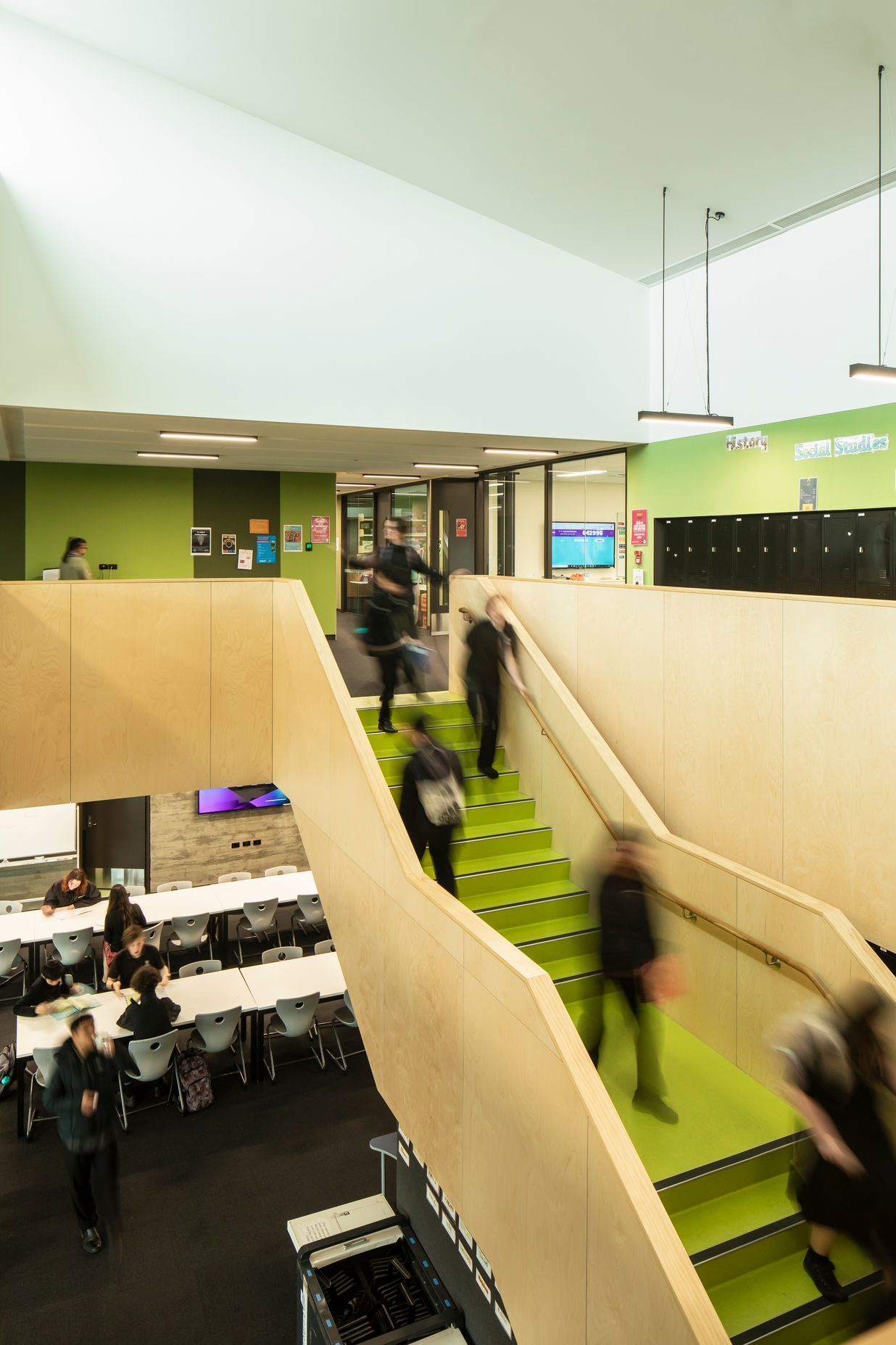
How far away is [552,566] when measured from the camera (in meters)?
13.5

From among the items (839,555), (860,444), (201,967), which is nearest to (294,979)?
(201,967)

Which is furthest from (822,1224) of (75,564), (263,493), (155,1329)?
(263,493)

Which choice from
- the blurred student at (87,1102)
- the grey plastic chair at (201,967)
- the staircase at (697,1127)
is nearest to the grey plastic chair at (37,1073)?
the blurred student at (87,1102)

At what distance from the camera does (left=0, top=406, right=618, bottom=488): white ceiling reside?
935cm

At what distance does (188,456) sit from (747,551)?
759 centimetres

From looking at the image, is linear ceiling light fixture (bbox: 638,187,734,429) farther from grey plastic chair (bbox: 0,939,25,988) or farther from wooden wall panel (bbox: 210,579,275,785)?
grey plastic chair (bbox: 0,939,25,988)

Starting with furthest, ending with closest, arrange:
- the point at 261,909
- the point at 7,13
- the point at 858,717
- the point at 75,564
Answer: the point at 261,909 → the point at 75,564 → the point at 7,13 → the point at 858,717

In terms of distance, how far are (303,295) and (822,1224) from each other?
892 centimetres

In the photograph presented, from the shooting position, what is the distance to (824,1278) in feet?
13.1

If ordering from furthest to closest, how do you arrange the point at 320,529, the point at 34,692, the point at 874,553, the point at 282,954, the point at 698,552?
the point at 320,529, the point at 282,954, the point at 698,552, the point at 874,553, the point at 34,692

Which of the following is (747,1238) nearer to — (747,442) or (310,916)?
(747,442)

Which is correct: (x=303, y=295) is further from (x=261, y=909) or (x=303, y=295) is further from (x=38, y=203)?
(x=261, y=909)

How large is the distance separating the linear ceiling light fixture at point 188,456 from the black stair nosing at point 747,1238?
10.9m

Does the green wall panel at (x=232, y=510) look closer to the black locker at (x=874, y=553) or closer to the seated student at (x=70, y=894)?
the seated student at (x=70, y=894)
